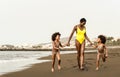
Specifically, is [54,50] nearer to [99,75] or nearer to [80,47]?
[80,47]

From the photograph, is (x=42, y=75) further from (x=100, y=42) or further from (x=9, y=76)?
(x=100, y=42)

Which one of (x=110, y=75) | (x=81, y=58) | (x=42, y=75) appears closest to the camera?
(x=110, y=75)

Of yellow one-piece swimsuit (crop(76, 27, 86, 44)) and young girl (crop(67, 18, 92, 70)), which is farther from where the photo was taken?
yellow one-piece swimsuit (crop(76, 27, 86, 44))

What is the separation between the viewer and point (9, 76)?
42.4 ft

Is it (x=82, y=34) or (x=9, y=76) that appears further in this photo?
(x=82, y=34)

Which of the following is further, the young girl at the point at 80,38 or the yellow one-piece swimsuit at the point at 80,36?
the yellow one-piece swimsuit at the point at 80,36

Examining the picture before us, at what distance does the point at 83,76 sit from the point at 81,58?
6.98ft

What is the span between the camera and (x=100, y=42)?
14.6 m

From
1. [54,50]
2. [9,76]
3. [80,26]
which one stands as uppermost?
[80,26]

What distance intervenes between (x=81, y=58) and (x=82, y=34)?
3.01 ft

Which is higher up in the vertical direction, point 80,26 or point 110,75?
point 80,26

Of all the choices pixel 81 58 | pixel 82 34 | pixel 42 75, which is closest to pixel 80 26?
pixel 82 34

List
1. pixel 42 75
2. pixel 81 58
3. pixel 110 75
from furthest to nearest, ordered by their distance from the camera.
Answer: pixel 81 58 < pixel 42 75 < pixel 110 75

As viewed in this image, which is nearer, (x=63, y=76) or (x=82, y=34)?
(x=63, y=76)
